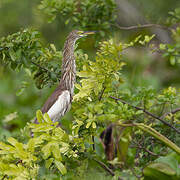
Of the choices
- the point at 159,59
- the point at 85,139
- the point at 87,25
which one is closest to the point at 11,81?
the point at 159,59

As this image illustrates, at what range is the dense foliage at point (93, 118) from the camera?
3.75 feet

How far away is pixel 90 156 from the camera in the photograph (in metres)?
1.52

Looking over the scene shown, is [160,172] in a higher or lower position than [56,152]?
lower

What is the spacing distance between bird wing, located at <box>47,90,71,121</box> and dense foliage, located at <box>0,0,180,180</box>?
49 mm

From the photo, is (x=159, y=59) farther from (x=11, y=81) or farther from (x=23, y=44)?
(x=23, y=44)

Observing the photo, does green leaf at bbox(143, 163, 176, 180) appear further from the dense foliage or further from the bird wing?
the bird wing

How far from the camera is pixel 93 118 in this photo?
1.14 meters

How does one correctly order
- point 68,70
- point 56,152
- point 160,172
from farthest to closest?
point 68,70 < point 160,172 < point 56,152

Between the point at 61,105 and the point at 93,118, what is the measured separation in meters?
0.61

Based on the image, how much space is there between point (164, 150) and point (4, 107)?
2.13 m

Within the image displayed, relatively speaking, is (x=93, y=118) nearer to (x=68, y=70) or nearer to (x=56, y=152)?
(x=56, y=152)

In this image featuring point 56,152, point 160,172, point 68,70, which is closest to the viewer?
point 56,152

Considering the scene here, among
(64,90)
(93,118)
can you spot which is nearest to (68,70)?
(64,90)

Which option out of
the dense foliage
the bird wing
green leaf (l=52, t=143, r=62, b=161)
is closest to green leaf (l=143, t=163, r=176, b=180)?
the dense foliage
